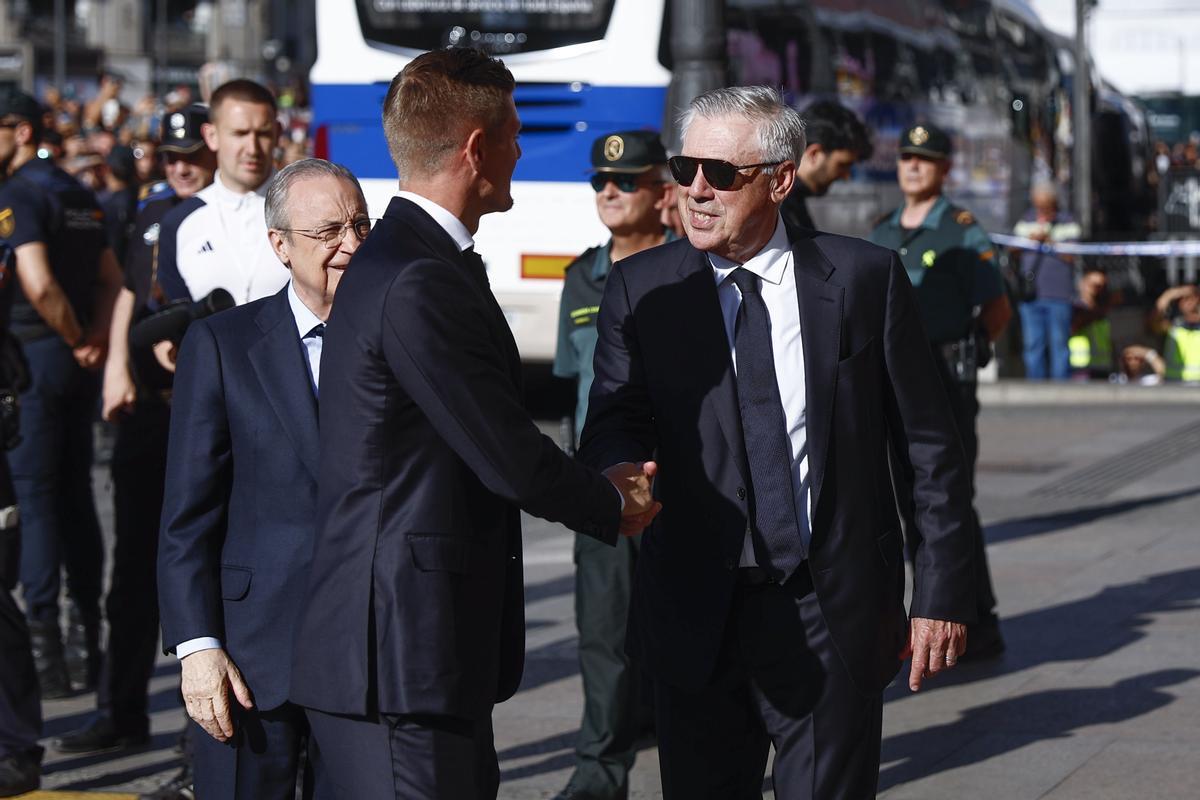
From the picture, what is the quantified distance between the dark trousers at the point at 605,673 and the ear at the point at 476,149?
7.67 feet

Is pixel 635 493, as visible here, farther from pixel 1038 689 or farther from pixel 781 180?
pixel 1038 689

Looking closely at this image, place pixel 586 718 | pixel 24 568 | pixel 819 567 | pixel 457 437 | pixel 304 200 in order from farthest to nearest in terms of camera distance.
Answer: pixel 24 568
pixel 586 718
pixel 304 200
pixel 819 567
pixel 457 437

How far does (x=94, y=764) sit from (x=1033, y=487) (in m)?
6.94

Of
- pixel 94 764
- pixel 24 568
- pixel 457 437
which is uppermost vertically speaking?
pixel 457 437

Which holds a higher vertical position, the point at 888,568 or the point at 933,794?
the point at 888,568

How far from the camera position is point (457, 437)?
329 cm

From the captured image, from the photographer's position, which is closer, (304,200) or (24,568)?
(304,200)

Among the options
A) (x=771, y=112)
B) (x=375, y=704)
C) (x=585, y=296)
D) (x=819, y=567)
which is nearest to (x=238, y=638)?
(x=375, y=704)

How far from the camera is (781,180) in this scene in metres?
3.83

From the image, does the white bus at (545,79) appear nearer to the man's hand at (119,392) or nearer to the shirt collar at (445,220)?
the man's hand at (119,392)

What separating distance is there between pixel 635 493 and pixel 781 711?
535mm

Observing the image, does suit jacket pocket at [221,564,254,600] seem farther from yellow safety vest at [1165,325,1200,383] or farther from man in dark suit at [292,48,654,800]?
yellow safety vest at [1165,325,1200,383]

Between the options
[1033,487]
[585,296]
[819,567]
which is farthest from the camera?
[1033,487]

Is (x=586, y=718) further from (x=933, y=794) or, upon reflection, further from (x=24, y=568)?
(x=24, y=568)
